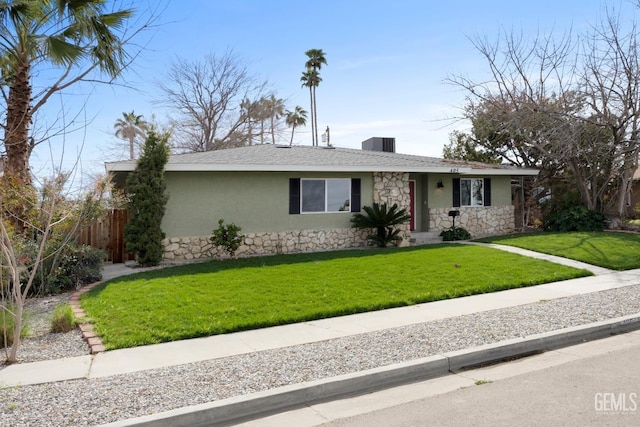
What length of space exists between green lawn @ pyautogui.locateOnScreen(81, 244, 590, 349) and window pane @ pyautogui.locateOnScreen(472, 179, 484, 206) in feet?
19.7

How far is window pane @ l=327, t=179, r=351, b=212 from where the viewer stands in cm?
1503

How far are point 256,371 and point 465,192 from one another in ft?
49.6

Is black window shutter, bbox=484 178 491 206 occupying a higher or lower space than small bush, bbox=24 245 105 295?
higher

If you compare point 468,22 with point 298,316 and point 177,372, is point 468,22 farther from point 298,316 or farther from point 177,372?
point 177,372

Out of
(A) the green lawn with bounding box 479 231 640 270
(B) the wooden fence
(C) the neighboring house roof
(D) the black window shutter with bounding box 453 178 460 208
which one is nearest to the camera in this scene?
(A) the green lawn with bounding box 479 231 640 270

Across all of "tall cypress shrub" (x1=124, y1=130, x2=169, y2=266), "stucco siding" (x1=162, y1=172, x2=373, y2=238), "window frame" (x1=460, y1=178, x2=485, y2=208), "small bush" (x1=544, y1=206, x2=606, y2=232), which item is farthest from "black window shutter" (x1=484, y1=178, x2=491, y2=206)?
"tall cypress shrub" (x1=124, y1=130, x2=169, y2=266)

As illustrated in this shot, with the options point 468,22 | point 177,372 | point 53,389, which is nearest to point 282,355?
point 177,372

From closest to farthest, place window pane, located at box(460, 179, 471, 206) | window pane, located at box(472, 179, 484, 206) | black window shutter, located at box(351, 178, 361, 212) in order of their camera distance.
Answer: black window shutter, located at box(351, 178, 361, 212), window pane, located at box(460, 179, 471, 206), window pane, located at box(472, 179, 484, 206)

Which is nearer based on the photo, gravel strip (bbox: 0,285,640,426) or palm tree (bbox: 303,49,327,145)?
gravel strip (bbox: 0,285,640,426)

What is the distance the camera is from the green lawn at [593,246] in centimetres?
1199

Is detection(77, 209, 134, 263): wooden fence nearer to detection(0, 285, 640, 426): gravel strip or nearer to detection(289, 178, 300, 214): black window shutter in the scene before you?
detection(289, 178, 300, 214): black window shutter

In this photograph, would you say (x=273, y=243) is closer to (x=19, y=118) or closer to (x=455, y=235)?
(x=455, y=235)

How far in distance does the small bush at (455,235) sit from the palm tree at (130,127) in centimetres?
2456

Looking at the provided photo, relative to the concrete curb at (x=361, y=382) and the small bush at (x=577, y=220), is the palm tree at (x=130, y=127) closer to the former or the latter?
the small bush at (x=577, y=220)
